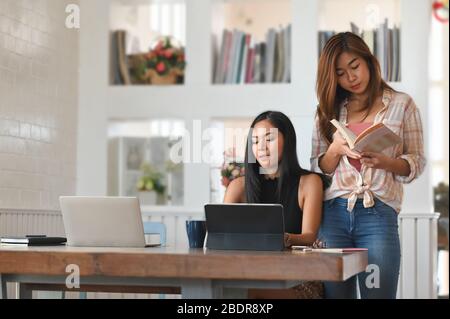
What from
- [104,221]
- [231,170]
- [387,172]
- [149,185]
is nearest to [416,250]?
[231,170]

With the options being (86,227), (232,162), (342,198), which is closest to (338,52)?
(342,198)

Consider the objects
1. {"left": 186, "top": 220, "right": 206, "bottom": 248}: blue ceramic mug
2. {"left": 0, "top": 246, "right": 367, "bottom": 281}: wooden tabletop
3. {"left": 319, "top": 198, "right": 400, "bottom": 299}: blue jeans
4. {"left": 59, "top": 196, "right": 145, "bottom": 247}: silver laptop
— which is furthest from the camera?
{"left": 319, "top": 198, "right": 400, "bottom": 299}: blue jeans

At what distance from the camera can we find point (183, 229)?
15.2 feet

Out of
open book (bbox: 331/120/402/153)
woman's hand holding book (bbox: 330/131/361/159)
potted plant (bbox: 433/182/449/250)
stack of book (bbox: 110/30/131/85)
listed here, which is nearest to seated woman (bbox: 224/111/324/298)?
woman's hand holding book (bbox: 330/131/361/159)

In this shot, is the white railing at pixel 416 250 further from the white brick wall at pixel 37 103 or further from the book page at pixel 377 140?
the book page at pixel 377 140

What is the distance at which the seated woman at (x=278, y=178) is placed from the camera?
9.30ft

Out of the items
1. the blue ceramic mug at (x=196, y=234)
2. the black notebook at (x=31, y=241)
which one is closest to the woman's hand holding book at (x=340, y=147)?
the blue ceramic mug at (x=196, y=234)

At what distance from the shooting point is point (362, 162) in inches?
108

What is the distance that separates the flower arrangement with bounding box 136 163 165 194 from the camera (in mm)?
4770

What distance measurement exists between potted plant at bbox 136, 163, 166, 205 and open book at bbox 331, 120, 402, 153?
7.17 feet

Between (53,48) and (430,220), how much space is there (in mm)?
2239

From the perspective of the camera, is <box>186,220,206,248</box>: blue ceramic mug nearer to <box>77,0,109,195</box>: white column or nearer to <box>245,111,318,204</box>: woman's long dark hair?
<box>245,111,318,204</box>: woman's long dark hair

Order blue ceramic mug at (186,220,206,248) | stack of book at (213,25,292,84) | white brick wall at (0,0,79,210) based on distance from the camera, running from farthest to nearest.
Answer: stack of book at (213,25,292,84)
white brick wall at (0,0,79,210)
blue ceramic mug at (186,220,206,248)

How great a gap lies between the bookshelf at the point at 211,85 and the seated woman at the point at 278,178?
1.56 meters
